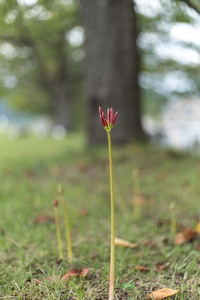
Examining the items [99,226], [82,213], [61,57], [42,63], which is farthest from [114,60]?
[42,63]

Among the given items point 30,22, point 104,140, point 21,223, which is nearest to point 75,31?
point 30,22

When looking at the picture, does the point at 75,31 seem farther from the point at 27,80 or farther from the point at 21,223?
the point at 21,223

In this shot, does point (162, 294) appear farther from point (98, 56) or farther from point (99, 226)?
point (98, 56)

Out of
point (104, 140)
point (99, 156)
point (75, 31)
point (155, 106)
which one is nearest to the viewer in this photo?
point (99, 156)

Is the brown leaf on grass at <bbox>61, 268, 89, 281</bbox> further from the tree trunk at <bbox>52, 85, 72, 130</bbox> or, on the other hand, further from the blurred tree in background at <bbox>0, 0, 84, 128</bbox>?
the tree trunk at <bbox>52, 85, 72, 130</bbox>

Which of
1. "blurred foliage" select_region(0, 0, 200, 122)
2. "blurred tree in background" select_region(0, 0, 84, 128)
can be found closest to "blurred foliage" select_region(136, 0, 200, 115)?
"blurred foliage" select_region(0, 0, 200, 122)

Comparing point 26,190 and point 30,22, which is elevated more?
point 30,22

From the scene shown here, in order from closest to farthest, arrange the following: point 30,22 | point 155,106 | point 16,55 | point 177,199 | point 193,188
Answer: point 177,199, point 193,188, point 30,22, point 16,55, point 155,106

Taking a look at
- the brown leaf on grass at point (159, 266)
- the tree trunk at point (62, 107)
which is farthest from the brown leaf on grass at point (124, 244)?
the tree trunk at point (62, 107)
